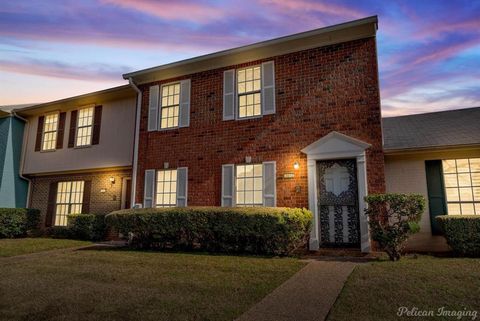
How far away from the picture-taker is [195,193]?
9766mm

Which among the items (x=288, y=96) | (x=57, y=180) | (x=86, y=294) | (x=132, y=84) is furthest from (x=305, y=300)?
(x=57, y=180)

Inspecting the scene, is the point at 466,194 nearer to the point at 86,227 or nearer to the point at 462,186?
the point at 462,186

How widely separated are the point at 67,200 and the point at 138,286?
1025 cm

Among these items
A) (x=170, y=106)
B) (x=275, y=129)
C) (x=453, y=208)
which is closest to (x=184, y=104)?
(x=170, y=106)

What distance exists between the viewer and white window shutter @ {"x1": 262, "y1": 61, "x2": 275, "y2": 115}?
910 cm

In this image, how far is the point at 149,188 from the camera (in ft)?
34.6

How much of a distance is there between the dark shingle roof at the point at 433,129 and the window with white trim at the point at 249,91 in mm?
3919

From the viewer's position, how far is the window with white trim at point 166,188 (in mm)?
10312

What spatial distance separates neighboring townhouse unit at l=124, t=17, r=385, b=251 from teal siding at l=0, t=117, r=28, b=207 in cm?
709

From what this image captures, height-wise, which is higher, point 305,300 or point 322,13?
point 322,13

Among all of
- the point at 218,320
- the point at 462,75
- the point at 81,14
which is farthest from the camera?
the point at 462,75

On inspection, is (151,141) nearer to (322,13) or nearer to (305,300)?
(322,13)

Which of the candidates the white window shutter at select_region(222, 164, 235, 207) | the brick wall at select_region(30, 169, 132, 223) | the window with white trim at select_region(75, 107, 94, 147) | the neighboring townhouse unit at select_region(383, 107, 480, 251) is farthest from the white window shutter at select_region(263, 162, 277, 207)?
the window with white trim at select_region(75, 107, 94, 147)

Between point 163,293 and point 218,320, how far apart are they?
4.38 feet
